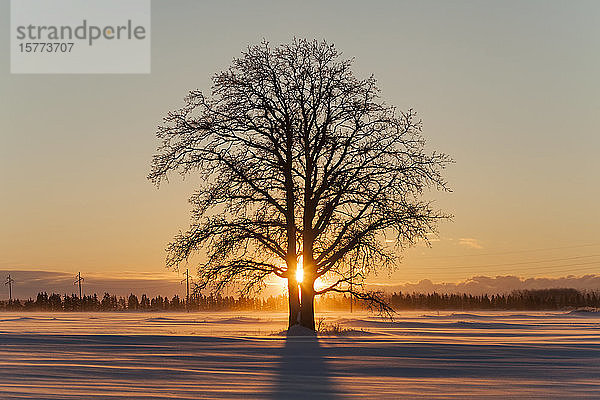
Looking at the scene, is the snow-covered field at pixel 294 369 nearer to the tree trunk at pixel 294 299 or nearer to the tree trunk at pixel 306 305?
the tree trunk at pixel 306 305

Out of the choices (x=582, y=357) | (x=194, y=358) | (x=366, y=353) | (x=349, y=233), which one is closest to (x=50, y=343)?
(x=194, y=358)

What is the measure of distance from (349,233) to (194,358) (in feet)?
50.7

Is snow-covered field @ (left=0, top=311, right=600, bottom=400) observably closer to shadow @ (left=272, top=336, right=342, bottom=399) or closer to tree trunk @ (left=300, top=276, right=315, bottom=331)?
shadow @ (left=272, top=336, right=342, bottom=399)

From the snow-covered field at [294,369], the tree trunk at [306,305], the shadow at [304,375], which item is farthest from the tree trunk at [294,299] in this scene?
the shadow at [304,375]

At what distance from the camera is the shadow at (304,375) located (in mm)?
13930

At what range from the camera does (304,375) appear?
A: 17125 millimetres

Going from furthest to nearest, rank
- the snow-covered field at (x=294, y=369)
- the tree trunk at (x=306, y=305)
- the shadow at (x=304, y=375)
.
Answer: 1. the tree trunk at (x=306, y=305)
2. the snow-covered field at (x=294, y=369)
3. the shadow at (x=304, y=375)

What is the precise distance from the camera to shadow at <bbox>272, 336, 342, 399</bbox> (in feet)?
45.7

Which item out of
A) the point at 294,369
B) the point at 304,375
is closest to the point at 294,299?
the point at 294,369

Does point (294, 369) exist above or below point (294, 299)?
below

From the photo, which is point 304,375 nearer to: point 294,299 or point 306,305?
point 306,305

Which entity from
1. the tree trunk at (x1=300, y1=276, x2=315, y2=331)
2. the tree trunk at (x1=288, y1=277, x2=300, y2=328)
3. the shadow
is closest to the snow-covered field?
the shadow

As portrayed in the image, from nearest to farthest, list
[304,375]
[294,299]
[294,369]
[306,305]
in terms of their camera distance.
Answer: [304,375] < [294,369] < [306,305] < [294,299]

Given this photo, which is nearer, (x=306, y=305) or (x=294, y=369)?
(x=294, y=369)
